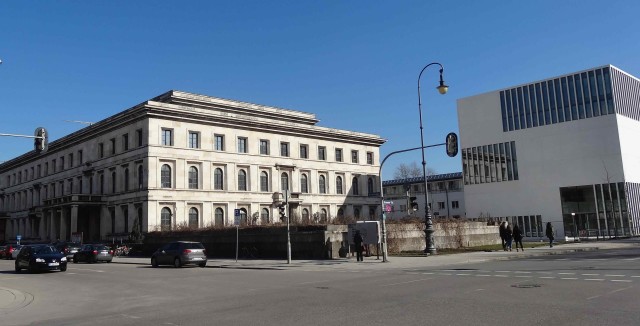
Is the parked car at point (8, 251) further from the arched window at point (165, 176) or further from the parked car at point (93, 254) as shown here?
the arched window at point (165, 176)

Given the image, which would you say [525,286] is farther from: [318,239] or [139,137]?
[139,137]

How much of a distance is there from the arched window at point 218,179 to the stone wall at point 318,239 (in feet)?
82.6

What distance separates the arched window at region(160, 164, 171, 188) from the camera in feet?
209

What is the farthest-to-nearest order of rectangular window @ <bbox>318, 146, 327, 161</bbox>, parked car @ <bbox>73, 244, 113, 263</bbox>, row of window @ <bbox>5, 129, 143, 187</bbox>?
1. rectangular window @ <bbox>318, 146, 327, 161</bbox>
2. row of window @ <bbox>5, 129, 143, 187</bbox>
3. parked car @ <bbox>73, 244, 113, 263</bbox>

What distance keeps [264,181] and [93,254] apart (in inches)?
1460

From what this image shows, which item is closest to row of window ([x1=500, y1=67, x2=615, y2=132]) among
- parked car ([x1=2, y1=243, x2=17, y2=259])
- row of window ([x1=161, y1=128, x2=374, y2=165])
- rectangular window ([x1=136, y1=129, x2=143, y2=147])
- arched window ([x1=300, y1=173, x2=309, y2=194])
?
row of window ([x1=161, y1=128, x2=374, y2=165])

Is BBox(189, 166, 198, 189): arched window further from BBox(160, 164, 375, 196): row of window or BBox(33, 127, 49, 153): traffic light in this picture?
BBox(33, 127, 49, 153): traffic light

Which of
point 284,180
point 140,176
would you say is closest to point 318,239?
point 140,176

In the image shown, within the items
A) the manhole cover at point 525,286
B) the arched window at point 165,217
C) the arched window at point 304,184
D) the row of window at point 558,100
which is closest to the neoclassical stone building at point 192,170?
the arched window at point 165,217

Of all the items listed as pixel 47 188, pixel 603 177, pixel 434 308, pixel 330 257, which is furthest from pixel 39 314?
pixel 47 188

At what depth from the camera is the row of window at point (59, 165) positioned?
67.3 m

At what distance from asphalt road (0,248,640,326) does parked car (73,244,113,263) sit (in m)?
20.6

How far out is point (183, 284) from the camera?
1884 cm

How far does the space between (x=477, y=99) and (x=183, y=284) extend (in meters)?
66.0
